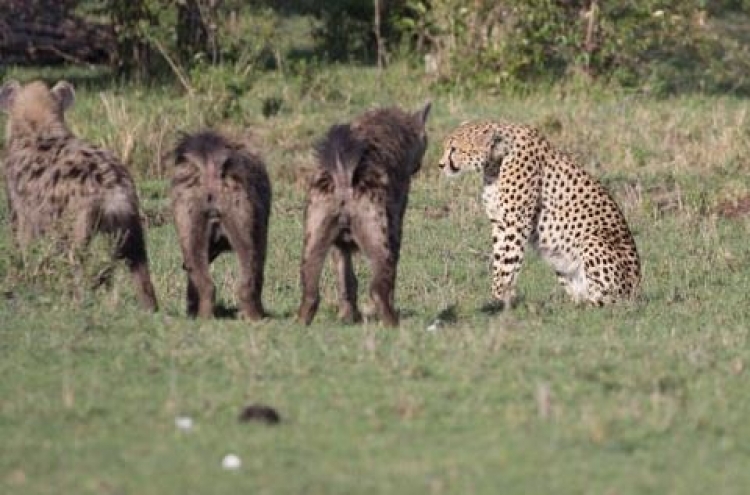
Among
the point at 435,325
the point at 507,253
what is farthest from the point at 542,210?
the point at 435,325

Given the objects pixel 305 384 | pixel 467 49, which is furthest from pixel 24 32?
pixel 305 384

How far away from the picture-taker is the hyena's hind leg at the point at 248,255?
973cm

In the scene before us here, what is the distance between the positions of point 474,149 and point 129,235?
274cm

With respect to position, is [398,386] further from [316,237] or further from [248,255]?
[248,255]

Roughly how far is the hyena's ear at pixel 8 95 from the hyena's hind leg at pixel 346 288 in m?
2.34

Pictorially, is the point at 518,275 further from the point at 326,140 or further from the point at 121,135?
Answer: the point at 121,135

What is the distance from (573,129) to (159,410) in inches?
406

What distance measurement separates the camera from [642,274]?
41.7 ft

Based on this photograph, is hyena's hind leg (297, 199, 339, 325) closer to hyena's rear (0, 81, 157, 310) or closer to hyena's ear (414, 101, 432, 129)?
hyena's rear (0, 81, 157, 310)

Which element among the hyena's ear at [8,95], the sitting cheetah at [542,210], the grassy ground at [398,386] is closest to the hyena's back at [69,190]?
the grassy ground at [398,386]

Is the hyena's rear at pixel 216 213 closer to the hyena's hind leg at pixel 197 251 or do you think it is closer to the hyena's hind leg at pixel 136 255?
the hyena's hind leg at pixel 197 251

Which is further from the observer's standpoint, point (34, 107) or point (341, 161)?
point (34, 107)

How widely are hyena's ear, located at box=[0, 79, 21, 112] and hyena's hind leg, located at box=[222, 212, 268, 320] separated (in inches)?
85.6

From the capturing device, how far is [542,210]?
12125 millimetres
